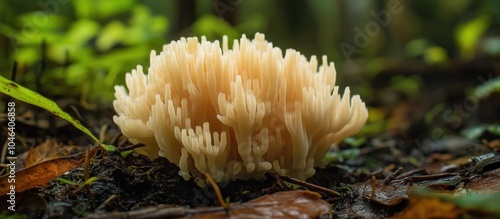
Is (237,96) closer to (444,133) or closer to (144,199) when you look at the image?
(144,199)

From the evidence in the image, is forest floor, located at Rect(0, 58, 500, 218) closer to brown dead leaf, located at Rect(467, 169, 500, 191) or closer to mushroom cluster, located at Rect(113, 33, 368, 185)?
brown dead leaf, located at Rect(467, 169, 500, 191)

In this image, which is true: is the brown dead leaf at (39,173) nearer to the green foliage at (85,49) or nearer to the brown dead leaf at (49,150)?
the brown dead leaf at (49,150)

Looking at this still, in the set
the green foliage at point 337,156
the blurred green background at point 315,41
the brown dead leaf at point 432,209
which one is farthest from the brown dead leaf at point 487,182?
the blurred green background at point 315,41

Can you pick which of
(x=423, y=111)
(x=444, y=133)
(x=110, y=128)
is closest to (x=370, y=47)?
(x=423, y=111)

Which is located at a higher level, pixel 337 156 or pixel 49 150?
pixel 49 150

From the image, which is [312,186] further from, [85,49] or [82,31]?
[82,31]

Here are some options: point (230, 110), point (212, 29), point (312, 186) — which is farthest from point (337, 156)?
point (212, 29)

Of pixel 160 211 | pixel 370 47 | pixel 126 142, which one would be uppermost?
pixel 370 47
